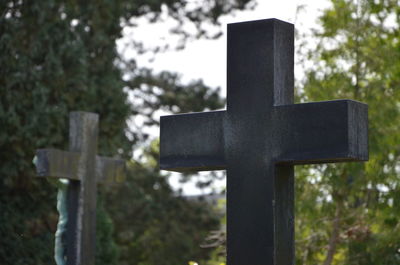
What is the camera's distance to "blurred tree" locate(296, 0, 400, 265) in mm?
7930

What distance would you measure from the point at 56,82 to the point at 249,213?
9.02m

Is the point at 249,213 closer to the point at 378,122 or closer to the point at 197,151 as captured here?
the point at 197,151

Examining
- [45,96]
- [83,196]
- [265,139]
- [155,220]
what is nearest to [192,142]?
[265,139]

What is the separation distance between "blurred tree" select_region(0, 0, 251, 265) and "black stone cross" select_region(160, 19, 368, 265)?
7.58 metres

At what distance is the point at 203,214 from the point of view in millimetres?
18219

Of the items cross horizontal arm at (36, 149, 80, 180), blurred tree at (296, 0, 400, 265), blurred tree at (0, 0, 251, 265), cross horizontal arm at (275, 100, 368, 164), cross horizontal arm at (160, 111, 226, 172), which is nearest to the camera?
cross horizontal arm at (275, 100, 368, 164)

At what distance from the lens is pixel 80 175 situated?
890cm

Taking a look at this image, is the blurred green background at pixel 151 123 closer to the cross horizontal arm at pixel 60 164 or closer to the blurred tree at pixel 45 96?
the blurred tree at pixel 45 96

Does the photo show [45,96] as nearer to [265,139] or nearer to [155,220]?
[155,220]

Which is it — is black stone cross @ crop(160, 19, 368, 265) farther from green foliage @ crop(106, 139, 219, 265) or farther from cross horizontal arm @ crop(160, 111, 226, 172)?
green foliage @ crop(106, 139, 219, 265)

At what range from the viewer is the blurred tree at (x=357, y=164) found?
793cm

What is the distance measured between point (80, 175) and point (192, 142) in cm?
455

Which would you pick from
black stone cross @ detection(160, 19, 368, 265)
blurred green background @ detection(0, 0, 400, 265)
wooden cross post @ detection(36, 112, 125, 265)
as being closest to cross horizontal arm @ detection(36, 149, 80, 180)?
wooden cross post @ detection(36, 112, 125, 265)

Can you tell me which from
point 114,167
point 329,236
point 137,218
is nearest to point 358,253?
point 329,236
